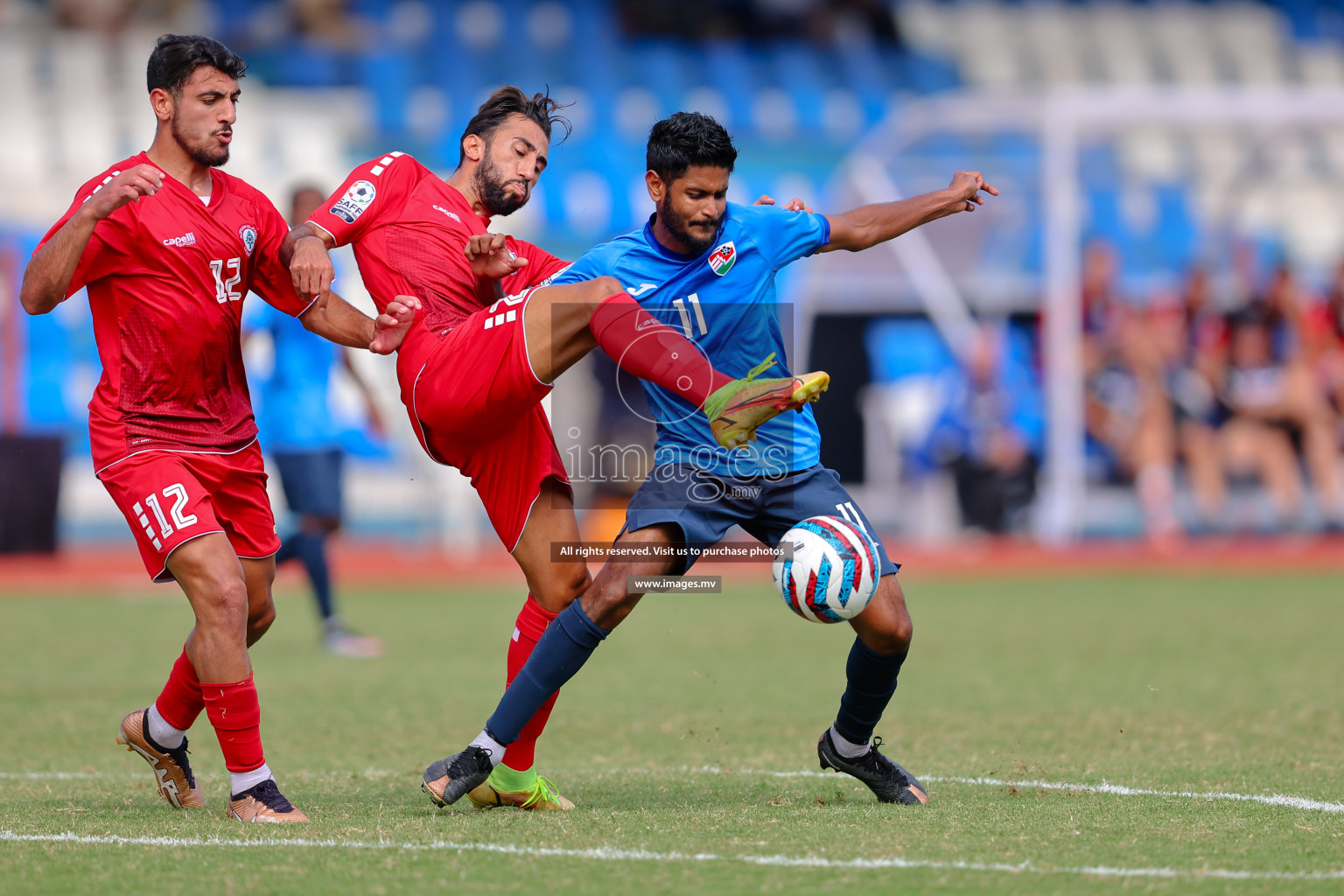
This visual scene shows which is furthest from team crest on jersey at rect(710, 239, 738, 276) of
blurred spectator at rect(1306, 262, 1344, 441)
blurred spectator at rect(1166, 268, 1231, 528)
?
blurred spectator at rect(1306, 262, 1344, 441)

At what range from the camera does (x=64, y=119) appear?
20422 millimetres

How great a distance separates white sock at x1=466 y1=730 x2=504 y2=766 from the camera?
483 cm

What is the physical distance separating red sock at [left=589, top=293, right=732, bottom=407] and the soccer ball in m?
0.55

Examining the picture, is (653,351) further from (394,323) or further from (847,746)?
(847,746)

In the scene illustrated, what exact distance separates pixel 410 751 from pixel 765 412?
2537mm

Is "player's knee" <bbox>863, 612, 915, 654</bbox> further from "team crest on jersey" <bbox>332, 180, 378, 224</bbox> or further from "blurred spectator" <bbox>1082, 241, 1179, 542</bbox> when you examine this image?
"blurred spectator" <bbox>1082, 241, 1179, 542</bbox>

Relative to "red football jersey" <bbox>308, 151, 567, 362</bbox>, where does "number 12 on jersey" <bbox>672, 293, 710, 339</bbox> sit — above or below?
below

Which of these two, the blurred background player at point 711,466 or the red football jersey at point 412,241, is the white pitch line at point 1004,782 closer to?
the blurred background player at point 711,466

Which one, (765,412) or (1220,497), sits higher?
(765,412)

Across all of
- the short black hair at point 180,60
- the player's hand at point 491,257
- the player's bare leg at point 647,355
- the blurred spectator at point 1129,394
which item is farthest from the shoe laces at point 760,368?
the blurred spectator at point 1129,394

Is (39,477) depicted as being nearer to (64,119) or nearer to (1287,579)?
(64,119)

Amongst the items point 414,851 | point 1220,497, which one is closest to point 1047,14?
point 1220,497

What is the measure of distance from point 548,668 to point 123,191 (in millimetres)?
1878

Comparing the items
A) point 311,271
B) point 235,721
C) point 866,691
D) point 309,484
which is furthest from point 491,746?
point 309,484
